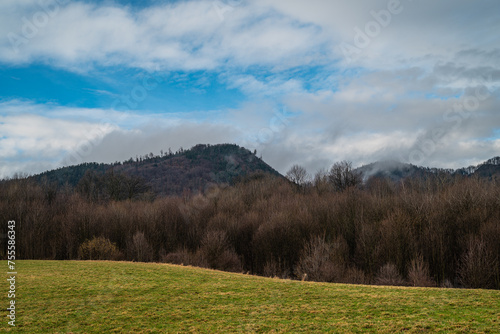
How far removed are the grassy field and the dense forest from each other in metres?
17.6

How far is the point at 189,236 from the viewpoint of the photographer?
2544 inches

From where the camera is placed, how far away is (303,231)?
56281 mm

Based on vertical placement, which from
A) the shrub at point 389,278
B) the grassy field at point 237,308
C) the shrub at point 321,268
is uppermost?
the grassy field at point 237,308

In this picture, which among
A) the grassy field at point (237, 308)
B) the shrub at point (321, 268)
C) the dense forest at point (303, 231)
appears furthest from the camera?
the dense forest at point (303, 231)

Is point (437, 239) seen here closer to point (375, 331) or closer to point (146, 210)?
point (375, 331)

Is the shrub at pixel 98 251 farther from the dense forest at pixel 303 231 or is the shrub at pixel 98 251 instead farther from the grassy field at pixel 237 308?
the grassy field at pixel 237 308

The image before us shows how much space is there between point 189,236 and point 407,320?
56.0 metres

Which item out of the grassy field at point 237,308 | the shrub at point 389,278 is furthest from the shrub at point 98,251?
the shrub at point 389,278

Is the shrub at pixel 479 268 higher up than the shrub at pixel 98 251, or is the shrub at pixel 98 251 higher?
the shrub at pixel 98 251

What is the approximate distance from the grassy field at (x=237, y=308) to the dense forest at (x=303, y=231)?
17.6m

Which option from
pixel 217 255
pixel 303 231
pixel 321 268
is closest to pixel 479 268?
pixel 321 268

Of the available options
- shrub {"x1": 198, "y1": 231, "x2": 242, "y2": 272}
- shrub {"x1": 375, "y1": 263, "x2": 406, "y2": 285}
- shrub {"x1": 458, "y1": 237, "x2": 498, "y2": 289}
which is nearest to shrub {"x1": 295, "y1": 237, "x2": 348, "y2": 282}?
Answer: shrub {"x1": 375, "y1": 263, "x2": 406, "y2": 285}

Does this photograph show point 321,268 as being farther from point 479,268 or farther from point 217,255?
point 217,255

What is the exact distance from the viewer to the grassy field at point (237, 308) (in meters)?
11.5
